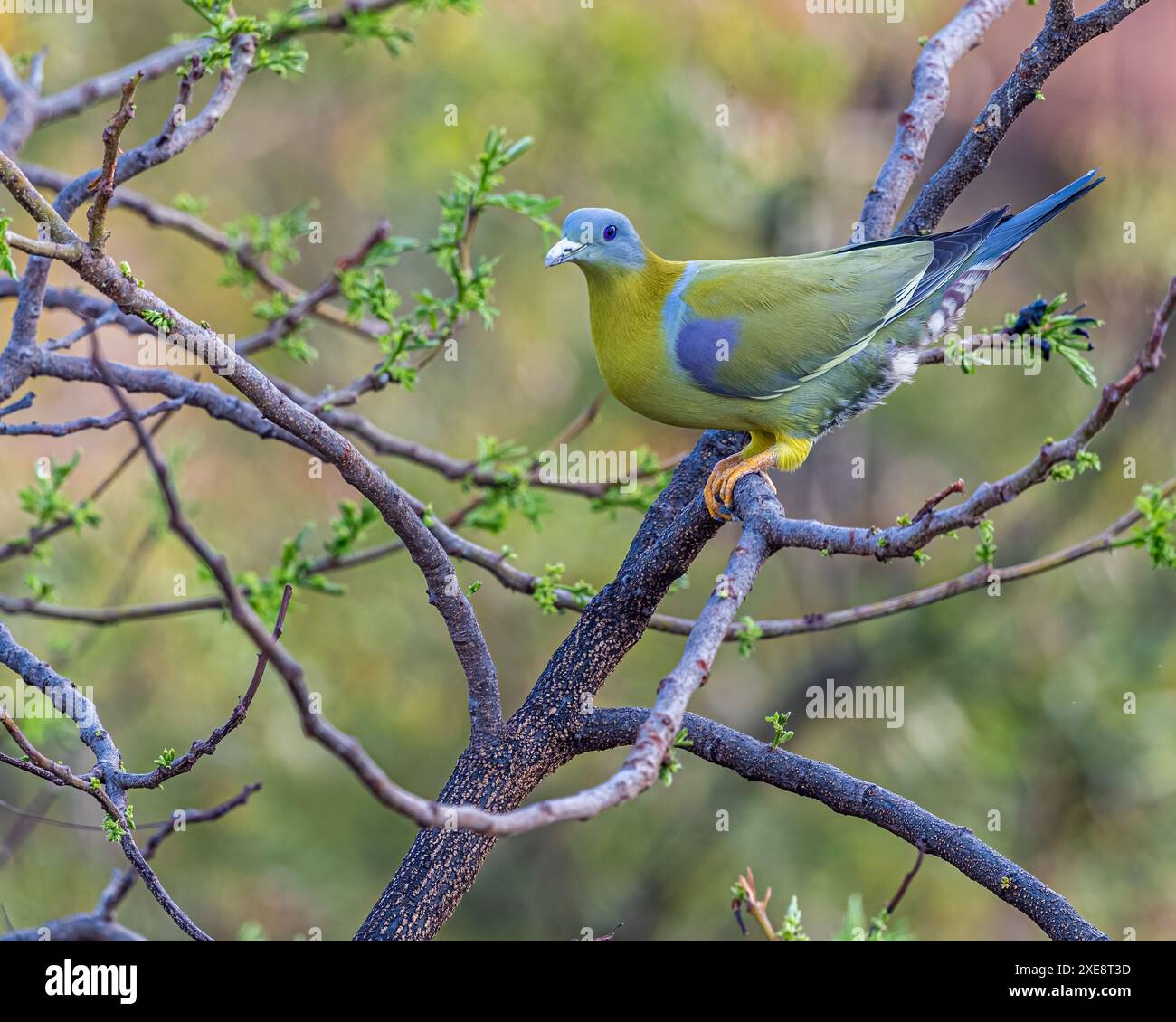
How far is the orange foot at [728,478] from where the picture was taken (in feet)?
8.04

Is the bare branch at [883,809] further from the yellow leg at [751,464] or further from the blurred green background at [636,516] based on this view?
the blurred green background at [636,516]

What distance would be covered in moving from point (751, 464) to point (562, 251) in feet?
2.47

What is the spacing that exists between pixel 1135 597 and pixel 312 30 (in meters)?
5.78

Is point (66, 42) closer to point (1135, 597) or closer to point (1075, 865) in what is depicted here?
point (1135, 597)

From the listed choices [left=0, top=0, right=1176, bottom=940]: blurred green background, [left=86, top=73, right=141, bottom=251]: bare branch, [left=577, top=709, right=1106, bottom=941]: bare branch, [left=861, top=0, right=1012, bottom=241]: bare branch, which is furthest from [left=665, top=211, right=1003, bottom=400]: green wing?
[left=0, top=0, right=1176, bottom=940]: blurred green background

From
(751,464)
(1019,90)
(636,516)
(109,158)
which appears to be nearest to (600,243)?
(751,464)

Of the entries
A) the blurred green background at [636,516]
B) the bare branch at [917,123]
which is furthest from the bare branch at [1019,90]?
the blurred green background at [636,516]

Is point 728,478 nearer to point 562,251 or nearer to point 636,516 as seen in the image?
point 562,251

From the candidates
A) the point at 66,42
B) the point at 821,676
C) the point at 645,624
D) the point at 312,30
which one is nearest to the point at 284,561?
the point at 645,624

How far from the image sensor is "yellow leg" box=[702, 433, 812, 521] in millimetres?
2486

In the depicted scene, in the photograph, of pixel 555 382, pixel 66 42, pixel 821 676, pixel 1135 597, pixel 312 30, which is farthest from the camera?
pixel 555 382

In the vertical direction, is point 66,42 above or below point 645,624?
above

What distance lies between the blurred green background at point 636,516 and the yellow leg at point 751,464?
3.96 metres
